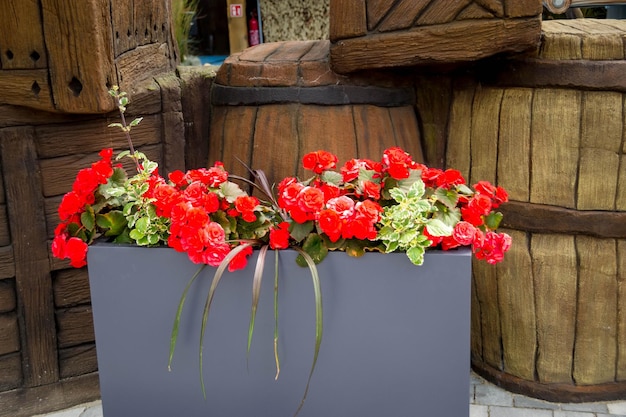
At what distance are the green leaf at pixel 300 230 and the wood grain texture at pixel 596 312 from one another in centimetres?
126

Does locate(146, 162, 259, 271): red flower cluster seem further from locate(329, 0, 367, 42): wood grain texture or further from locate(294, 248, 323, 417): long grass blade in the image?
locate(329, 0, 367, 42): wood grain texture

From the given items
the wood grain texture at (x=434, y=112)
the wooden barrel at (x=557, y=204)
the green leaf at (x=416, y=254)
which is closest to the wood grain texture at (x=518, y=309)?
the wooden barrel at (x=557, y=204)

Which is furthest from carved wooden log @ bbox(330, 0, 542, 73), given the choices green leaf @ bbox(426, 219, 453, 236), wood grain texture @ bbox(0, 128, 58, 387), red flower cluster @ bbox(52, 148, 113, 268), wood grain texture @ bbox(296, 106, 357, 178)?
wood grain texture @ bbox(0, 128, 58, 387)

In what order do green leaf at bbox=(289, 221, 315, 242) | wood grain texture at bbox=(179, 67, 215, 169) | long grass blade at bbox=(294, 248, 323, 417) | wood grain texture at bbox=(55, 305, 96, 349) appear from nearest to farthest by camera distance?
long grass blade at bbox=(294, 248, 323, 417)
green leaf at bbox=(289, 221, 315, 242)
wood grain texture at bbox=(55, 305, 96, 349)
wood grain texture at bbox=(179, 67, 215, 169)

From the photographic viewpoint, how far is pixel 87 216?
2.06 m

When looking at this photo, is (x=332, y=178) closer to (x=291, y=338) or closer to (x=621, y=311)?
(x=291, y=338)

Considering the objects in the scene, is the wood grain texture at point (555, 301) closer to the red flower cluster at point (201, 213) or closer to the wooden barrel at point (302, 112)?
the wooden barrel at point (302, 112)

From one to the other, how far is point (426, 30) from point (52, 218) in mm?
1455

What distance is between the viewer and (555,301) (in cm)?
280

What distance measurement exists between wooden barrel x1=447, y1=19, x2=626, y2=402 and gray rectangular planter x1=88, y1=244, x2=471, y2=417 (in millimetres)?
966

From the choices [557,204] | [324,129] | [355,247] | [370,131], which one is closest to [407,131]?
[370,131]

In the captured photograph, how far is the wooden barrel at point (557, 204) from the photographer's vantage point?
2.62m

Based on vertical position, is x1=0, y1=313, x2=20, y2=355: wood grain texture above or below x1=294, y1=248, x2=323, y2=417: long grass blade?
below

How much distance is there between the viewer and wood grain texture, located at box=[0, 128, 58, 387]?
2643mm
